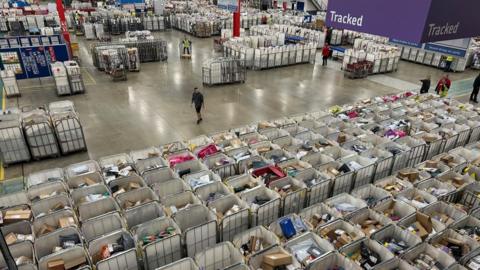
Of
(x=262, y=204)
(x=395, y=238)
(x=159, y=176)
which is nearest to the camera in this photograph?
(x=395, y=238)

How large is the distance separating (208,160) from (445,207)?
549cm

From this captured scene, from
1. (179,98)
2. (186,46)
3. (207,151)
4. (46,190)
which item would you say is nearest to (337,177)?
(207,151)

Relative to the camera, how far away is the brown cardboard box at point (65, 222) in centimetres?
635

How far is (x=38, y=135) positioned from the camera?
10320 millimetres

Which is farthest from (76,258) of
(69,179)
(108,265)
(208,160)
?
(208,160)

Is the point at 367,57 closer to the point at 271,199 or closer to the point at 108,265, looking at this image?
the point at 271,199

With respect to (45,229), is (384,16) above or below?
above

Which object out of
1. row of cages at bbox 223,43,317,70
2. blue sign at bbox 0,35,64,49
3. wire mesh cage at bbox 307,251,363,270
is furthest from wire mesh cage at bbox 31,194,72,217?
blue sign at bbox 0,35,64,49

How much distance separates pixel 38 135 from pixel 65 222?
5.16m

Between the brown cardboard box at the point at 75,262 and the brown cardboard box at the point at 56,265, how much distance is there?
0.24 ft

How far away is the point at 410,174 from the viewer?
27.0 ft

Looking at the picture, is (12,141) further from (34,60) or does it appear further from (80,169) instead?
(34,60)

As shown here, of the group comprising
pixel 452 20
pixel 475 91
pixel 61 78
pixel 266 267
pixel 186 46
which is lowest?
pixel 475 91

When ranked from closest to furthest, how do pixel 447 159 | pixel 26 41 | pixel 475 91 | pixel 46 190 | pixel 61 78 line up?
pixel 46 190 → pixel 447 159 → pixel 61 78 → pixel 475 91 → pixel 26 41
